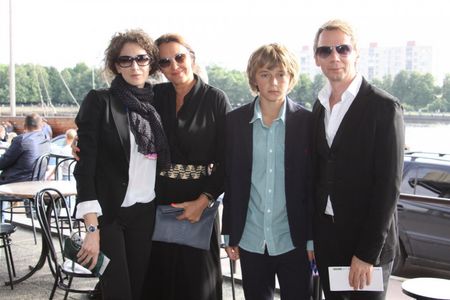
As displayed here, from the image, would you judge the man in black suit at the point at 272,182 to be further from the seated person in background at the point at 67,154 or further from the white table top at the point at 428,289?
the seated person in background at the point at 67,154

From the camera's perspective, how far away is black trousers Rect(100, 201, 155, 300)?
7.92 ft

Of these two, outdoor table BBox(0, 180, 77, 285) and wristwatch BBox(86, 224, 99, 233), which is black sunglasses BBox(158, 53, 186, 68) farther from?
outdoor table BBox(0, 180, 77, 285)

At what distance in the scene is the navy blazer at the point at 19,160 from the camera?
649 cm

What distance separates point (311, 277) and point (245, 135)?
71 centimetres

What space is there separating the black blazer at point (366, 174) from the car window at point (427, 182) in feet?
13.1

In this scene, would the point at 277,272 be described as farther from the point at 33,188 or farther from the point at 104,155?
the point at 33,188

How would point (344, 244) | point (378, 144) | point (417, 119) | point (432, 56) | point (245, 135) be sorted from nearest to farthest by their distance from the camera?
point (378, 144), point (344, 244), point (245, 135), point (417, 119), point (432, 56)

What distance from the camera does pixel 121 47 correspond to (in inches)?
97.8

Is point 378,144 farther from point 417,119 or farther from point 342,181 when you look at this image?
point 417,119

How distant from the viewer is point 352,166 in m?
2.05

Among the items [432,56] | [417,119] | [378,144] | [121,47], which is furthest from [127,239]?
[432,56]

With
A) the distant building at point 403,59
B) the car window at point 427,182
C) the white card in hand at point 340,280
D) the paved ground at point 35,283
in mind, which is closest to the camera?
the white card in hand at point 340,280

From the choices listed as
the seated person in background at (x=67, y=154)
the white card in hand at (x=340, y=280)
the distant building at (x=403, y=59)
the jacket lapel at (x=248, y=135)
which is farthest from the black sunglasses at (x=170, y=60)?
the distant building at (x=403, y=59)

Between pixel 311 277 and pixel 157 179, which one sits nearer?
pixel 311 277
